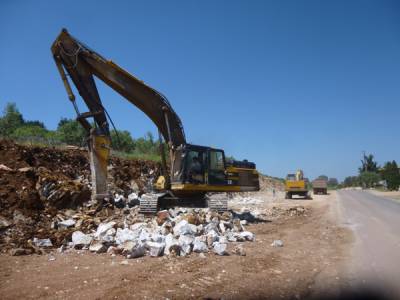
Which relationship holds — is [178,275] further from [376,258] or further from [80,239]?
[376,258]

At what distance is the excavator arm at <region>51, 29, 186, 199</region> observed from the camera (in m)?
9.98

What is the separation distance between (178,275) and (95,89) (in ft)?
21.9

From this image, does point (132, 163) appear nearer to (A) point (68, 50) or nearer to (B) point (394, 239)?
(A) point (68, 50)

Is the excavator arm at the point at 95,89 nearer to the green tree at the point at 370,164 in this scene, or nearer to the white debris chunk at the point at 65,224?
the white debris chunk at the point at 65,224

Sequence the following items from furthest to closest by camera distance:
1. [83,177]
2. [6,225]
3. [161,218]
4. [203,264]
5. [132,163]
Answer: [132,163], [83,177], [161,218], [6,225], [203,264]

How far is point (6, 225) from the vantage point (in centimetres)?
821

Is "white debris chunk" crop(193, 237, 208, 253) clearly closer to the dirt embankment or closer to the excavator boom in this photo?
the dirt embankment

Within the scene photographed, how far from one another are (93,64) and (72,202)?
4293 millimetres

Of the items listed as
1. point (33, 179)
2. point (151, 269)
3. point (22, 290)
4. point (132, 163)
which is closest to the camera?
point (22, 290)

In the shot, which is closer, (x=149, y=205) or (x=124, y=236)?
(x=124, y=236)

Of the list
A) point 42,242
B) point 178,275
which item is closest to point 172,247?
point 178,275

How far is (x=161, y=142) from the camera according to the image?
37.7 feet

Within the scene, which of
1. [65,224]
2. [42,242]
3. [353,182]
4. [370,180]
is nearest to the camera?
[42,242]

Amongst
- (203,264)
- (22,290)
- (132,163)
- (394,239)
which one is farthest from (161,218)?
(132,163)
